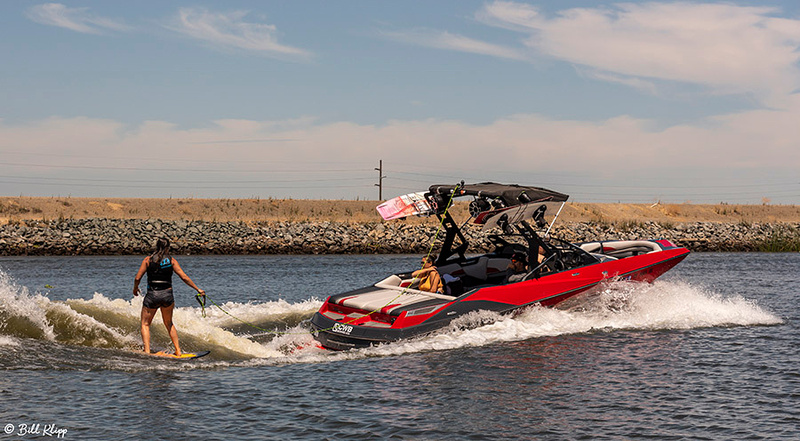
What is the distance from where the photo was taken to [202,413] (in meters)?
8.92

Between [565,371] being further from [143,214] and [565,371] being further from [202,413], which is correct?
[143,214]

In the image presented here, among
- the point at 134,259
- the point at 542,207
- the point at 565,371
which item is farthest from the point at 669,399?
the point at 134,259

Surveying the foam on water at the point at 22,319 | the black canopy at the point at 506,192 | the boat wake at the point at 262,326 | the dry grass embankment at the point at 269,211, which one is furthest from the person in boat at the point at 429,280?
the dry grass embankment at the point at 269,211

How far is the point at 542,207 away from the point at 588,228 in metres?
39.1

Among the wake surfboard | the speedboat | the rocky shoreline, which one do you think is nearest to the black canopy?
the speedboat

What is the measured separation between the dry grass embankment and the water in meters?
42.0

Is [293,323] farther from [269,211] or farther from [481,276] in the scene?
[269,211]

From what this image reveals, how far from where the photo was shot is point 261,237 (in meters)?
44.9

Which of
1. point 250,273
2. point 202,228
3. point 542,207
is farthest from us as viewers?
point 202,228

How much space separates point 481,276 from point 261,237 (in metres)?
30.6

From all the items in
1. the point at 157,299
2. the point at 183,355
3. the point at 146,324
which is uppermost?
the point at 157,299

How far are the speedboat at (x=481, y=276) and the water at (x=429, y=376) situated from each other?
12.8 inches

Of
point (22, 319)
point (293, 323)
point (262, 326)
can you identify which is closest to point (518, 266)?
point (293, 323)

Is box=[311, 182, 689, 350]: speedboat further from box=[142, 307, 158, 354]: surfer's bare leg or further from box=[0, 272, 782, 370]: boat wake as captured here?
box=[142, 307, 158, 354]: surfer's bare leg
